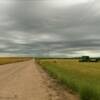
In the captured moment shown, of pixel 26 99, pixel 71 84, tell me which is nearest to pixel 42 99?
pixel 26 99

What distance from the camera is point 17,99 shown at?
40.4ft

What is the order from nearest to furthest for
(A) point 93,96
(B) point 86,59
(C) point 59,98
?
1. (A) point 93,96
2. (C) point 59,98
3. (B) point 86,59

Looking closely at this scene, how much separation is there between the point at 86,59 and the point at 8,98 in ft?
402

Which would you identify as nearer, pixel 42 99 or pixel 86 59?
pixel 42 99

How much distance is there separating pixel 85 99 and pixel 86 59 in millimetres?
123435

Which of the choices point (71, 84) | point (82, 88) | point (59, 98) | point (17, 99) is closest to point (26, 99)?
point (17, 99)

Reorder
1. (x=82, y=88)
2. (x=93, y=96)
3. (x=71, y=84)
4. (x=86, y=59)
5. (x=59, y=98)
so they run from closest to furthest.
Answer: (x=93, y=96), (x=82, y=88), (x=59, y=98), (x=71, y=84), (x=86, y=59)

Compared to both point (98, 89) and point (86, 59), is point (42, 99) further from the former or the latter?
point (86, 59)

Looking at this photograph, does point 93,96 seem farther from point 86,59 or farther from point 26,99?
point 86,59

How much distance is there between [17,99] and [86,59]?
4833 inches

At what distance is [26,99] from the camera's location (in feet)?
40.7

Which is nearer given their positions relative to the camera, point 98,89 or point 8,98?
point 98,89

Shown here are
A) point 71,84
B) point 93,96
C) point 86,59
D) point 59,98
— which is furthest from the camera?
point 86,59

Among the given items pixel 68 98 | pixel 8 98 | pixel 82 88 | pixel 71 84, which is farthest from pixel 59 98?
pixel 71 84
